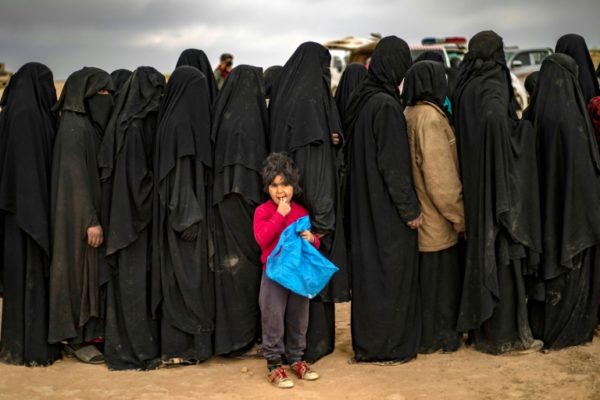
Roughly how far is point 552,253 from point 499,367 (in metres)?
0.91

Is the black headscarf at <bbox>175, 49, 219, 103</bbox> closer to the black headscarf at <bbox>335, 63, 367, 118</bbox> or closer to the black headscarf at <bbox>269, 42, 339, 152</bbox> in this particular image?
the black headscarf at <bbox>269, 42, 339, 152</bbox>

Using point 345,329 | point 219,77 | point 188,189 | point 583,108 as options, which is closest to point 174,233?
point 188,189

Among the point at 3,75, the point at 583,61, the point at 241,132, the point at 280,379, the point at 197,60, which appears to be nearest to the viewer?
the point at 280,379

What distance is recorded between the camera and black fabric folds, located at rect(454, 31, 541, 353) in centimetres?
507

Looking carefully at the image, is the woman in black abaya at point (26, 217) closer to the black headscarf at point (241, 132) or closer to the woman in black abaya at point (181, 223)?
the woman in black abaya at point (181, 223)

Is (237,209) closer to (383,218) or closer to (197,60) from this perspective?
(383,218)

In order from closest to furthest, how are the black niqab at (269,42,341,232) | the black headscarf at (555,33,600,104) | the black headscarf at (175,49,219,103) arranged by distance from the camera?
the black niqab at (269,42,341,232) < the black headscarf at (175,49,219,103) < the black headscarf at (555,33,600,104)

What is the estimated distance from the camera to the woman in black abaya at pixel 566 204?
5238 millimetres

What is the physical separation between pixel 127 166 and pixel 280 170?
1155 millimetres

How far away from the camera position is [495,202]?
16.7 ft

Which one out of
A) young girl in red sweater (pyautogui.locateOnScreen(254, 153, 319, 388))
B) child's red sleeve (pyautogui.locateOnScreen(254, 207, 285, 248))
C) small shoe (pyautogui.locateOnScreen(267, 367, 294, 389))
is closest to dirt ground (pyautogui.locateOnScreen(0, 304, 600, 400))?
small shoe (pyautogui.locateOnScreen(267, 367, 294, 389))

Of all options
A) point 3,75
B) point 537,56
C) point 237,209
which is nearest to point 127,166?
point 237,209

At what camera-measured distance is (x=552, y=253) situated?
17.2ft

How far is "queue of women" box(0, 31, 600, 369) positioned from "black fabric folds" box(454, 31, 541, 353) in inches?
0.5
